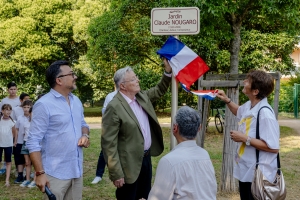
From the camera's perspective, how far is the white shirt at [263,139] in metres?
3.60

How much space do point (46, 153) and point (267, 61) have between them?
43.3ft

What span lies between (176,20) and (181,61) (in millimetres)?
481

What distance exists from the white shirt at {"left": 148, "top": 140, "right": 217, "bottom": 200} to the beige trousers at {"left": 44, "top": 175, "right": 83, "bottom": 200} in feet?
4.12

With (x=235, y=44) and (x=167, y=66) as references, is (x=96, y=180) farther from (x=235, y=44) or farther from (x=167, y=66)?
(x=235, y=44)

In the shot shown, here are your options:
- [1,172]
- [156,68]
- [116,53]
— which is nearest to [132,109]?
[1,172]

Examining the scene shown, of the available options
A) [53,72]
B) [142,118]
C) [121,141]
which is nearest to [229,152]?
[142,118]

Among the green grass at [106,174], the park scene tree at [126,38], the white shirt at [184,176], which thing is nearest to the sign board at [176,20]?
the white shirt at [184,176]

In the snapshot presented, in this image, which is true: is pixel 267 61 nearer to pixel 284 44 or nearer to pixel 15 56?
pixel 284 44

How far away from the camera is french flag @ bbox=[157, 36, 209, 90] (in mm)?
4566

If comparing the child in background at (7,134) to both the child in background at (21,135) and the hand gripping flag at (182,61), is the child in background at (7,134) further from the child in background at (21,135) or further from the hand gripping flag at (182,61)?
the hand gripping flag at (182,61)

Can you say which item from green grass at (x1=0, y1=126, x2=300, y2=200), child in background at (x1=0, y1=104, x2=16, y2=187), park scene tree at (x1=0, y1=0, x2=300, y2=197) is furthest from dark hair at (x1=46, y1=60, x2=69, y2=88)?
park scene tree at (x1=0, y1=0, x2=300, y2=197)

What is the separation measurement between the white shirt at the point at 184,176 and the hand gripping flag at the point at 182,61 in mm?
1884

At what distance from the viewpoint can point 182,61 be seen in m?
4.58

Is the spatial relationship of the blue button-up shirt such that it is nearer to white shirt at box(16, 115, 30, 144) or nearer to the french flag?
the french flag
